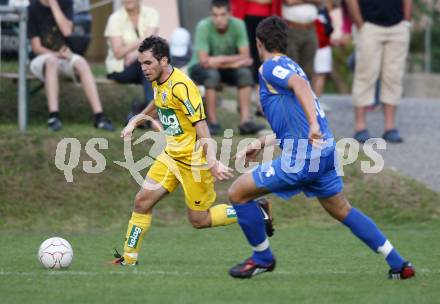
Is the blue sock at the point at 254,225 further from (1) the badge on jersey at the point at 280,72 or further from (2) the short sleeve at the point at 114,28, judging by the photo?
(2) the short sleeve at the point at 114,28

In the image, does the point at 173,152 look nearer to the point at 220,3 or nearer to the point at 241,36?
the point at 220,3

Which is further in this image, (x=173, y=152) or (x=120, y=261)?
(x=173, y=152)

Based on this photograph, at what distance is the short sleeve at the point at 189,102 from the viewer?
8914mm

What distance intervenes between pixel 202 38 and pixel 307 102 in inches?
233

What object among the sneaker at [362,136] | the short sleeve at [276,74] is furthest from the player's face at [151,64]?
the sneaker at [362,136]

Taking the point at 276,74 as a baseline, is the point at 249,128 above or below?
below

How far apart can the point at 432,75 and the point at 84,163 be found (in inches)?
407

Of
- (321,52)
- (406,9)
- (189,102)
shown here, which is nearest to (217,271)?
(189,102)

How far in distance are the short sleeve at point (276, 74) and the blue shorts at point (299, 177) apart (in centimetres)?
54

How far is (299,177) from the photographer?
26.1 ft

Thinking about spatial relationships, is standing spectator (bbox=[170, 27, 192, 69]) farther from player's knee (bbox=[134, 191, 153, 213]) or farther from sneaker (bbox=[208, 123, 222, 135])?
player's knee (bbox=[134, 191, 153, 213])

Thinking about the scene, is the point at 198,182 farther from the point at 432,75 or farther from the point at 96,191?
the point at 432,75

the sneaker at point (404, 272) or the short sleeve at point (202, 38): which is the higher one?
the short sleeve at point (202, 38)

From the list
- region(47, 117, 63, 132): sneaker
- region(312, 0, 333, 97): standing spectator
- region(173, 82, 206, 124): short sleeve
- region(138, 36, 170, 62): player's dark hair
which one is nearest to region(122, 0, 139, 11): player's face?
region(47, 117, 63, 132): sneaker
